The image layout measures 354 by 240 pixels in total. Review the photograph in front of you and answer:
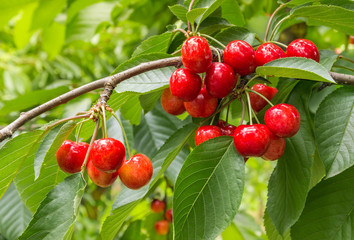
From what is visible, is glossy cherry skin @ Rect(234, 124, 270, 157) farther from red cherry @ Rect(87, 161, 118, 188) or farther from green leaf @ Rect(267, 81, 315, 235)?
red cherry @ Rect(87, 161, 118, 188)

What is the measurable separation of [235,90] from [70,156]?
0.45m

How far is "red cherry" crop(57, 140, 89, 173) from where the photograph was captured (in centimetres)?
92

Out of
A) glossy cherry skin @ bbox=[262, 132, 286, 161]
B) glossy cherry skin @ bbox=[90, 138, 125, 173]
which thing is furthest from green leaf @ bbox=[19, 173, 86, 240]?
glossy cherry skin @ bbox=[262, 132, 286, 161]

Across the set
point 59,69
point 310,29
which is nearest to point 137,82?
point 310,29

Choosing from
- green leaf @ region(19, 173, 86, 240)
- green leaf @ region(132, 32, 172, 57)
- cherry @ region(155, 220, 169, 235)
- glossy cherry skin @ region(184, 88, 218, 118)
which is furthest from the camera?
cherry @ region(155, 220, 169, 235)

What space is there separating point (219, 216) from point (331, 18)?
0.60 m

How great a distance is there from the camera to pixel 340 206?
98cm

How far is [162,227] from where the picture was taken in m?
2.15

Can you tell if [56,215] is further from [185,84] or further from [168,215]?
[168,215]

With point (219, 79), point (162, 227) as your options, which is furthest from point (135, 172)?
point (162, 227)

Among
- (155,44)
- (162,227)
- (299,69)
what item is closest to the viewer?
(299,69)

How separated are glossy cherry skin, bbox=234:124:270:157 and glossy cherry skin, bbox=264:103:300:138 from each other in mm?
21

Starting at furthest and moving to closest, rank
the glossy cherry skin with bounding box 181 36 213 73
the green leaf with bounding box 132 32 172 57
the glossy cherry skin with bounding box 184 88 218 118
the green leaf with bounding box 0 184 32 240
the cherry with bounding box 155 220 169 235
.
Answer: the cherry with bounding box 155 220 169 235 < the green leaf with bounding box 0 184 32 240 < the green leaf with bounding box 132 32 172 57 < the glossy cherry skin with bounding box 184 88 218 118 < the glossy cherry skin with bounding box 181 36 213 73

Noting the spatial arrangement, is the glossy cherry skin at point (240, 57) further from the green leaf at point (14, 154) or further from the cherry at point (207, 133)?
the green leaf at point (14, 154)
